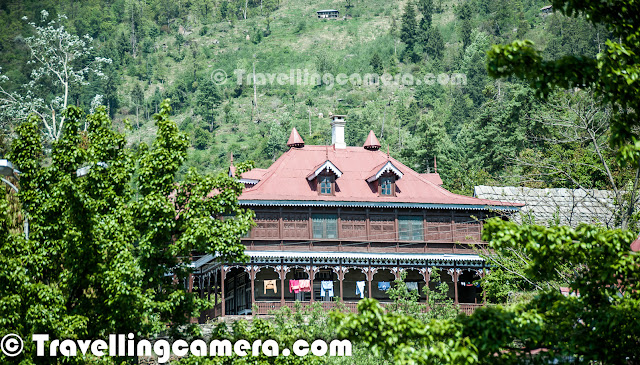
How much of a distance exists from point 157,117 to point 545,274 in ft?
36.3

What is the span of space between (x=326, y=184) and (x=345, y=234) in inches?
108

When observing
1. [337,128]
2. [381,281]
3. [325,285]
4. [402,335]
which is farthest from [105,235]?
[337,128]

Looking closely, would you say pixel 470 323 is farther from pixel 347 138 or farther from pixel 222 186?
pixel 347 138

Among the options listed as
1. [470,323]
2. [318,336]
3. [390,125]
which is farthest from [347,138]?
[470,323]

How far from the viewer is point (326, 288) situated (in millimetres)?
44906

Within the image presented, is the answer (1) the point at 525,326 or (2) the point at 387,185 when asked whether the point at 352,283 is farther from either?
(1) the point at 525,326

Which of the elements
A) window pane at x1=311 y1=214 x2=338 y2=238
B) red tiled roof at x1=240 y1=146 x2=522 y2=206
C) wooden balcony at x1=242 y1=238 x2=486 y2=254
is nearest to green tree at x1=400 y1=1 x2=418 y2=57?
red tiled roof at x1=240 y1=146 x2=522 y2=206

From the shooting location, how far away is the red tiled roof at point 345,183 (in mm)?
44000

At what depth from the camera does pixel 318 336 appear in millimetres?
32625

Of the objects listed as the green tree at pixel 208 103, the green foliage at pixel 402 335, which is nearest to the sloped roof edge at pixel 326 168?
the green foliage at pixel 402 335

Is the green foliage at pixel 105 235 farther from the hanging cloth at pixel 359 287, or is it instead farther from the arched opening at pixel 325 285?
the hanging cloth at pixel 359 287

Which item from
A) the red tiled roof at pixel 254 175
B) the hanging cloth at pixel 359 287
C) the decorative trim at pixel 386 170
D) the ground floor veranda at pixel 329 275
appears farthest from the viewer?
the red tiled roof at pixel 254 175

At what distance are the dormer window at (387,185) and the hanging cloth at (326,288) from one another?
214 inches

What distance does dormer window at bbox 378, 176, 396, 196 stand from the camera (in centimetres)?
4503
